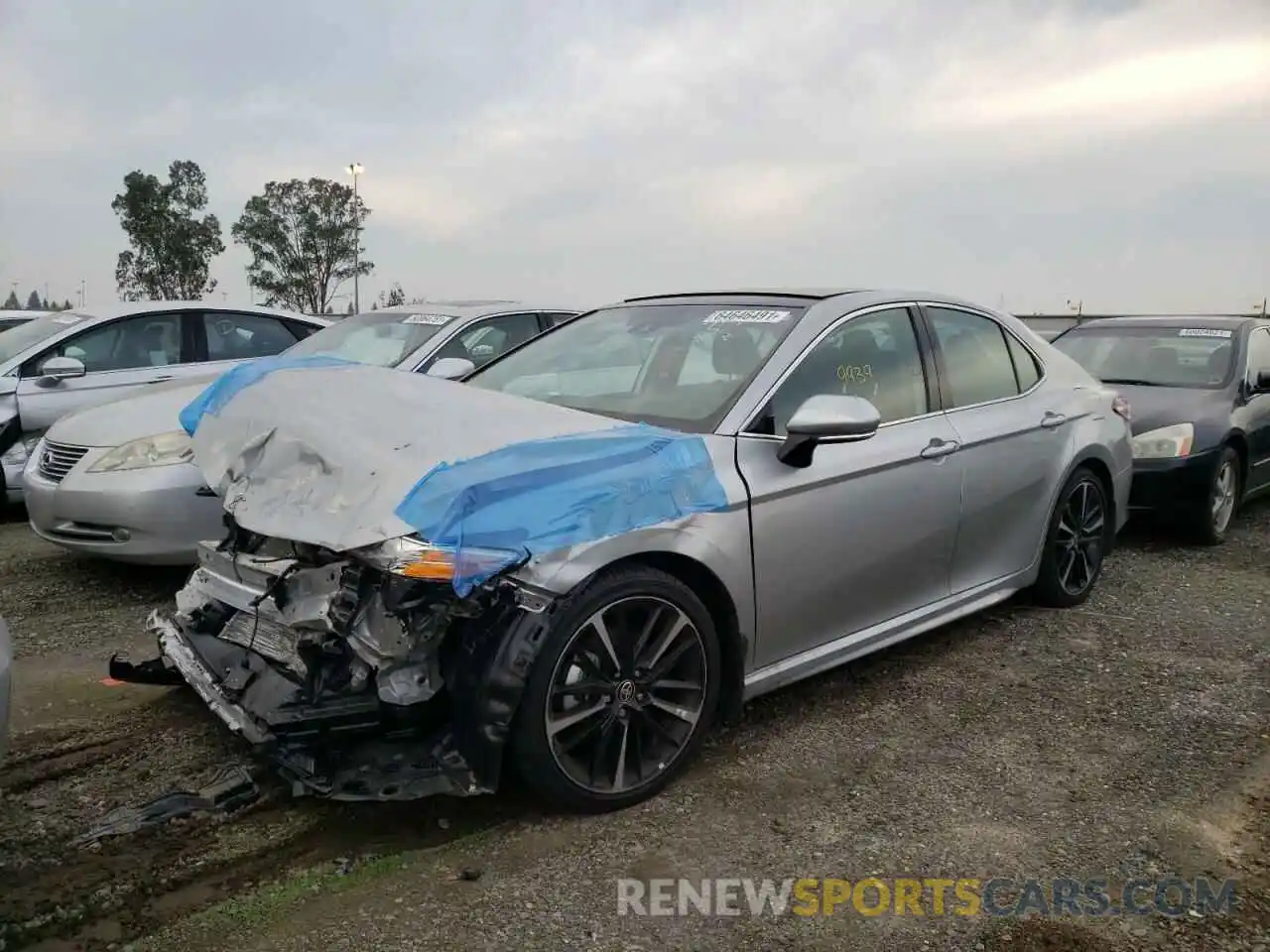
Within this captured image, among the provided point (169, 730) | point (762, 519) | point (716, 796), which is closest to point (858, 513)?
point (762, 519)

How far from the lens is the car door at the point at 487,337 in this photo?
21.1 ft

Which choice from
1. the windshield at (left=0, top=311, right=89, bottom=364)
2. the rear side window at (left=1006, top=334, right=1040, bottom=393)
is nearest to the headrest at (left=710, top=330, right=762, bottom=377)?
the rear side window at (left=1006, top=334, right=1040, bottom=393)

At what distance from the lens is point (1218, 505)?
21.6ft

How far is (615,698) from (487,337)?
164 inches

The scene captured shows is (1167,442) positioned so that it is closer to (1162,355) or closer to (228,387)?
(1162,355)

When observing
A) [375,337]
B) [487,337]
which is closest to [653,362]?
[487,337]

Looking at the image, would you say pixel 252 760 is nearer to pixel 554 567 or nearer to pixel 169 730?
pixel 169 730

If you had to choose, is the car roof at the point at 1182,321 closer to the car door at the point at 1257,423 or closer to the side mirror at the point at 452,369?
the car door at the point at 1257,423

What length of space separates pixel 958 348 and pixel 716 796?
7.40 feet

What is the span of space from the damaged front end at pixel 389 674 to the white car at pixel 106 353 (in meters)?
4.91

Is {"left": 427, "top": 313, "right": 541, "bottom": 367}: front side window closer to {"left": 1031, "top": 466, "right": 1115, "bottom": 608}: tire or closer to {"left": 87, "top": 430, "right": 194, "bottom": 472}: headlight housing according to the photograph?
{"left": 87, "top": 430, "right": 194, "bottom": 472}: headlight housing

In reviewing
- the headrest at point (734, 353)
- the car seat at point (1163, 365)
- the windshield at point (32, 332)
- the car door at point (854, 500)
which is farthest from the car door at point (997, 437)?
the windshield at point (32, 332)

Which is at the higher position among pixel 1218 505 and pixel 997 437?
pixel 997 437

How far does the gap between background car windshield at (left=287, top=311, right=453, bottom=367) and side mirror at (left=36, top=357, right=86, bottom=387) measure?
1459mm
